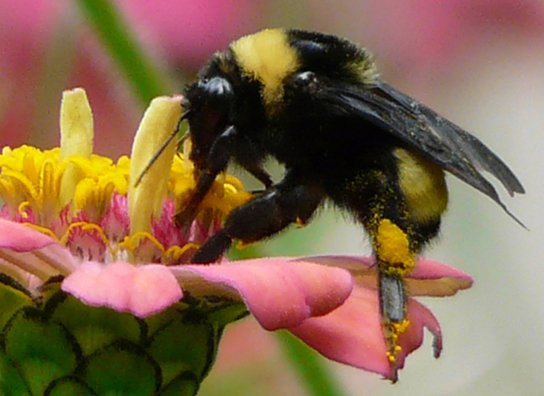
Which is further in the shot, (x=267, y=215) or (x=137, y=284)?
(x=267, y=215)

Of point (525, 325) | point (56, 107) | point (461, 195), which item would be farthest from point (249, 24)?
point (525, 325)

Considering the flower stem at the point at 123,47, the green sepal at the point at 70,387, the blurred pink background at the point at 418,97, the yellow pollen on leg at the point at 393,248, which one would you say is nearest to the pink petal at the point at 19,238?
the green sepal at the point at 70,387

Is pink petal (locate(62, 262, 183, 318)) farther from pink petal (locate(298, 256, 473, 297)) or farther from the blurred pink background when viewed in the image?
the blurred pink background

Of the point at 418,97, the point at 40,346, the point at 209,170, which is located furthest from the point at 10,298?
the point at 418,97

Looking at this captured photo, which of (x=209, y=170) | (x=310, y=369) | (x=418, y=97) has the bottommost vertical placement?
(x=418, y=97)

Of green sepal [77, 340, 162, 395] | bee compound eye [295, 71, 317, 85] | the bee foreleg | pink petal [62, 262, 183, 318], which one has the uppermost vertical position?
bee compound eye [295, 71, 317, 85]

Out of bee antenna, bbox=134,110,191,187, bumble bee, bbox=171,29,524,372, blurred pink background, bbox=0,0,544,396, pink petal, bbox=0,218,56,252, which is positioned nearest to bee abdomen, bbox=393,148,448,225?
bumble bee, bbox=171,29,524,372

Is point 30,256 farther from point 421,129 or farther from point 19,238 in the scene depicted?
point 421,129
